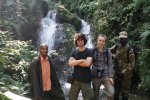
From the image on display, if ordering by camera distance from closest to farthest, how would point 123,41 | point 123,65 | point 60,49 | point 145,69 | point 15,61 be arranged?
point 123,41 < point 123,65 < point 15,61 < point 145,69 < point 60,49

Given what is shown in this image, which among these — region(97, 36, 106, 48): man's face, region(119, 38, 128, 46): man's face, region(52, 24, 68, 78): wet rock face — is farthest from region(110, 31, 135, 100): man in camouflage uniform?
region(52, 24, 68, 78): wet rock face

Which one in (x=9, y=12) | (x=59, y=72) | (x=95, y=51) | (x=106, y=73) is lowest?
(x=59, y=72)

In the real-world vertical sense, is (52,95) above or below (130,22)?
below

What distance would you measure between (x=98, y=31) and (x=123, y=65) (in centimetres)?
753

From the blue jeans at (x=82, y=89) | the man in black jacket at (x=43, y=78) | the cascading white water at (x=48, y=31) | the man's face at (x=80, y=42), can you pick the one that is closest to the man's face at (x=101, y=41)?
the man's face at (x=80, y=42)

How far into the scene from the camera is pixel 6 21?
12969mm

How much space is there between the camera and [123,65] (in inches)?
314

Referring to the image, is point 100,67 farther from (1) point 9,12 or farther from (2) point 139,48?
(1) point 9,12

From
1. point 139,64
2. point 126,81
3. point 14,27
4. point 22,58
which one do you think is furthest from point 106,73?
point 14,27

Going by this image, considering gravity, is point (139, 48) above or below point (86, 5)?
below

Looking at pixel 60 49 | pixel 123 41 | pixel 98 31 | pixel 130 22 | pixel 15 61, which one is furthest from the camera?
pixel 60 49

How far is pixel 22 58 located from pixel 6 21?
370 centimetres

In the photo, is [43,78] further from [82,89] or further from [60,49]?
[60,49]

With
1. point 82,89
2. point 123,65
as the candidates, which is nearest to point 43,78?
point 82,89
